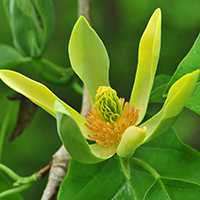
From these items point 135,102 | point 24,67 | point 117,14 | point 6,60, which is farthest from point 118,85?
point 135,102

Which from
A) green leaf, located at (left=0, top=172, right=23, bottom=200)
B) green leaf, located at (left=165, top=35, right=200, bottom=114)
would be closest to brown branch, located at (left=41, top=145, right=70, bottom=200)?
green leaf, located at (left=0, top=172, right=23, bottom=200)

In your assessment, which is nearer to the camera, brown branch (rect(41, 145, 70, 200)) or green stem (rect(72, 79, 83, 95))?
brown branch (rect(41, 145, 70, 200))

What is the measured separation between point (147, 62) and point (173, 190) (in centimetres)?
33

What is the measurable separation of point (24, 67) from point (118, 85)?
65cm

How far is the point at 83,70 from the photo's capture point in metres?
0.85

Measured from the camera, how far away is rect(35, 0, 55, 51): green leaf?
39.7 inches

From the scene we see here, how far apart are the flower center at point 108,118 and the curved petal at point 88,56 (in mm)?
65

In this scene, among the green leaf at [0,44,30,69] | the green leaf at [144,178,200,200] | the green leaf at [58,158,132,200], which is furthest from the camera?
the green leaf at [0,44,30,69]

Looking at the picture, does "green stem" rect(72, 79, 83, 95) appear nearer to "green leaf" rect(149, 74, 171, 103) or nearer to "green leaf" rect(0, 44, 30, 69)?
"green leaf" rect(0, 44, 30, 69)

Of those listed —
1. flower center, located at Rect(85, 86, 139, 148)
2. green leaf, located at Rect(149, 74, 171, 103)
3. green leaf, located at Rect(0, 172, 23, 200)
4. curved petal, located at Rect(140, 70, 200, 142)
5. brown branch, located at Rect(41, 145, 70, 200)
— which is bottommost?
green leaf, located at Rect(0, 172, 23, 200)

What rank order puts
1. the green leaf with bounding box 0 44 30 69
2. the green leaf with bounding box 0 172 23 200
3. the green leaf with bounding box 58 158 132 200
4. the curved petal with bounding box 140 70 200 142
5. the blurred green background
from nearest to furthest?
the curved petal with bounding box 140 70 200 142 → the green leaf with bounding box 58 158 132 200 → the green leaf with bounding box 0 172 23 200 → the green leaf with bounding box 0 44 30 69 → the blurred green background

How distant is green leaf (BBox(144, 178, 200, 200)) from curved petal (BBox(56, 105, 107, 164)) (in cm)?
15

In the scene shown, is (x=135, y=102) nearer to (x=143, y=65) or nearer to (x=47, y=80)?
(x=143, y=65)

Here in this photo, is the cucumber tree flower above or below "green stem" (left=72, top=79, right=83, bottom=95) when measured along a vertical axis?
above
